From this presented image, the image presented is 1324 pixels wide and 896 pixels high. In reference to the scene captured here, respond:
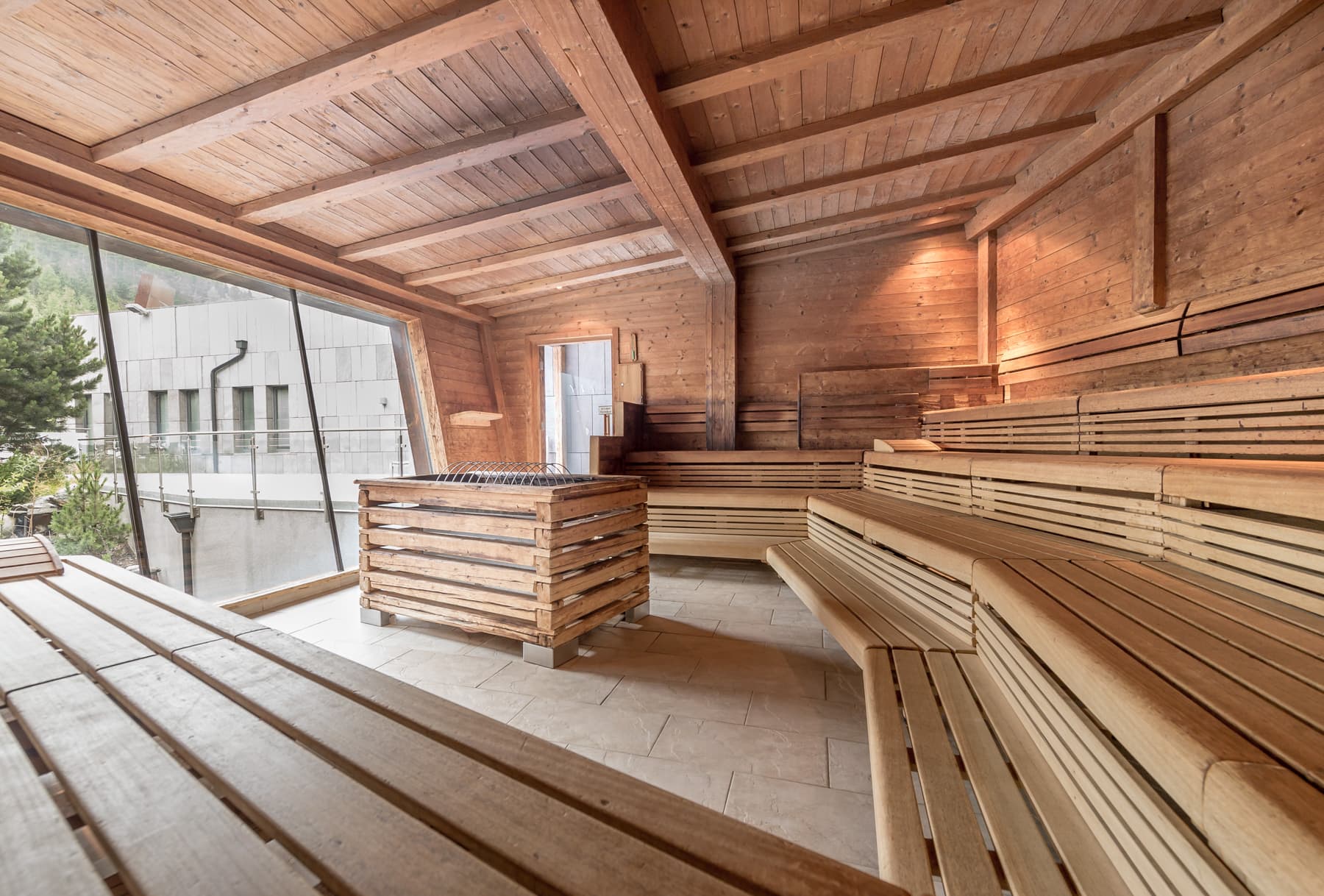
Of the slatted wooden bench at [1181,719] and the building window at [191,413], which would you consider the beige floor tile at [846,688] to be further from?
the building window at [191,413]

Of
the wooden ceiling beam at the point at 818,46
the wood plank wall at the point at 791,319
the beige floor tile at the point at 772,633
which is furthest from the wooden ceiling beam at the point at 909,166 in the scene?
the beige floor tile at the point at 772,633

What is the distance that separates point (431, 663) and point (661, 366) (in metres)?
4.69

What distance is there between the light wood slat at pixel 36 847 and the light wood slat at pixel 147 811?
3 cm

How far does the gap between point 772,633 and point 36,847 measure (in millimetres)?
3451

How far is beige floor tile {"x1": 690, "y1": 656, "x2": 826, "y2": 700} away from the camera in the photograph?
284 cm

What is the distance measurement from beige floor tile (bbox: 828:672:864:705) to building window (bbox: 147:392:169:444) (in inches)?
209

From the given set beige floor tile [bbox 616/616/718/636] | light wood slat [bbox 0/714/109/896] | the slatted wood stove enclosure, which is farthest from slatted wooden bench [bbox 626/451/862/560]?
light wood slat [bbox 0/714/109/896]

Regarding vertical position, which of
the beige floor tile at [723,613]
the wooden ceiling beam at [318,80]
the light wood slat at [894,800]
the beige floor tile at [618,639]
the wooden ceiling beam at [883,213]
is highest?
the wooden ceiling beam at [883,213]

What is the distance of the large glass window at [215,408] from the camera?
11.9 feet

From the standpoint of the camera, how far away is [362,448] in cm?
588

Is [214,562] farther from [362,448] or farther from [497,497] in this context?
[497,497]

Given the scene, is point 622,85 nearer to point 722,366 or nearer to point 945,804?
point 945,804

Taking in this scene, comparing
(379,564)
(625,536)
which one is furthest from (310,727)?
(379,564)

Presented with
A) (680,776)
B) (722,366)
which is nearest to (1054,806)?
(680,776)
